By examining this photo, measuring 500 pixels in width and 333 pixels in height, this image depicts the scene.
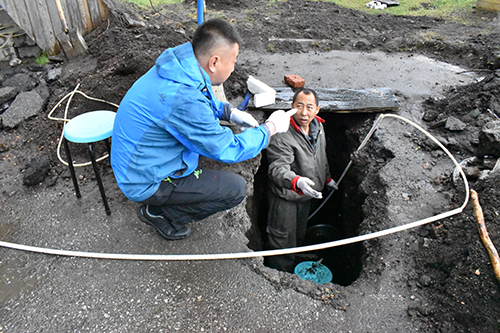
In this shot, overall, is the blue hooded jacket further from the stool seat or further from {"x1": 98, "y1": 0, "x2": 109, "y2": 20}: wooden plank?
{"x1": 98, "y1": 0, "x2": 109, "y2": 20}: wooden plank

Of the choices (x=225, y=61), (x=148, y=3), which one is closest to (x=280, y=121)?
(x=225, y=61)

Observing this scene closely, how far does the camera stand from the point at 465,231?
271 cm

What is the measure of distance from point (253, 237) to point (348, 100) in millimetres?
2412

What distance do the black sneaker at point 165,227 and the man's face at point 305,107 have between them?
5.88ft

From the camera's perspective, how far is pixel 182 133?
2.30 metres

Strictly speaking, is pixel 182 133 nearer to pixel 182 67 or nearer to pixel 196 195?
pixel 182 67

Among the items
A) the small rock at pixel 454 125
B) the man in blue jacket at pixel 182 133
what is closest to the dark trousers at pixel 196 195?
the man in blue jacket at pixel 182 133

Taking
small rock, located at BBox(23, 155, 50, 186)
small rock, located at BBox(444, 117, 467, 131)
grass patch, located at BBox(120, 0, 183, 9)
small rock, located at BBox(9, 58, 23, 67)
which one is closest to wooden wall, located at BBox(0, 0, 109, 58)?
small rock, located at BBox(9, 58, 23, 67)

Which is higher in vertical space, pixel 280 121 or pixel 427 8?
pixel 280 121

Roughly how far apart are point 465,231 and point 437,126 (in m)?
2.02

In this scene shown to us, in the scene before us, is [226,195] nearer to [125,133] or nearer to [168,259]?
[168,259]

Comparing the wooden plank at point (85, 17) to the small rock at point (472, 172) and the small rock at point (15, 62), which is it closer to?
the small rock at point (15, 62)

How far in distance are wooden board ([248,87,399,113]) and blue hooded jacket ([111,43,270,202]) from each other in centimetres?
208

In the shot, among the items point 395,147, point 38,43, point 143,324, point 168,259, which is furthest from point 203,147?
point 38,43
